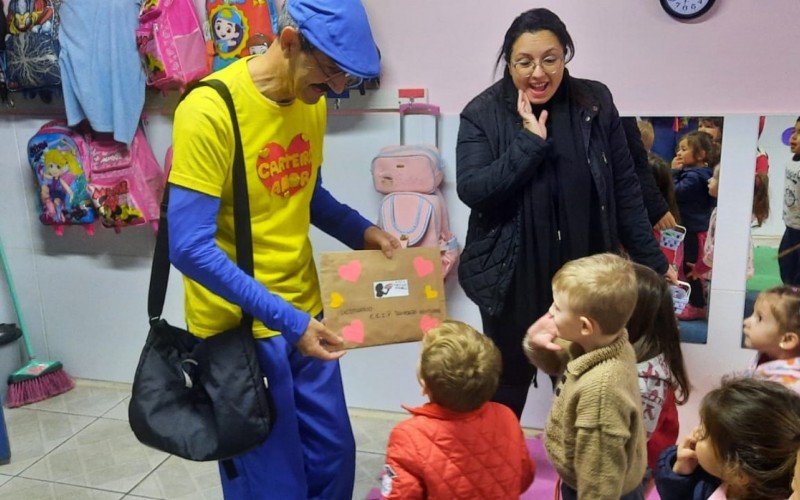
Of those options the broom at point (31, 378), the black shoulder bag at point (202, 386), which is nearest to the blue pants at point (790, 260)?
the black shoulder bag at point (202, 386)

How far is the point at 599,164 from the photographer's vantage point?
1764 millimetres

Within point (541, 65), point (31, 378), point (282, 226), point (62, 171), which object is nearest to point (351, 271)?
point (282, 226)

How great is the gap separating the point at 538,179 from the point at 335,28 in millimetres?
677

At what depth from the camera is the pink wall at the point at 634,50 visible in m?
2.13

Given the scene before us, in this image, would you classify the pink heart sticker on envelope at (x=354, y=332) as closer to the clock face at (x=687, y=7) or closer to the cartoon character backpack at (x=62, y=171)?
the clock face at (x=687, y=7)

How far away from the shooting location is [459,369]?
137cm

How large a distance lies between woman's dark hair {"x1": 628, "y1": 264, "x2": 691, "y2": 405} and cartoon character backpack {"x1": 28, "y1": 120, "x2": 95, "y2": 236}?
2068 millimetres

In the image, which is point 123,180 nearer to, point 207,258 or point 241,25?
point 241,25

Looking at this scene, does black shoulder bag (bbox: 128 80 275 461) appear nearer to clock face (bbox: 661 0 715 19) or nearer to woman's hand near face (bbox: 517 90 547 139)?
woman's hand near face (bbox: 517 90 547 139)

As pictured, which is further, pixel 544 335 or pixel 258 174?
pixel 544 335

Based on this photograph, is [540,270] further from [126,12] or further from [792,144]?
[126,12]

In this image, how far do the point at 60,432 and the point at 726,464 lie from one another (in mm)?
2403

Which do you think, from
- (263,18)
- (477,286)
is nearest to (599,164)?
(477,286)

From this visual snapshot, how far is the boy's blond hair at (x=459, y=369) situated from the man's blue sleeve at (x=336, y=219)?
0.43 meters
